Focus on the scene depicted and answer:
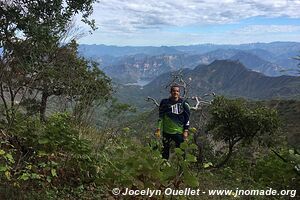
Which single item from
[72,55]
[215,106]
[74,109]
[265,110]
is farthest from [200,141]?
[72,55]

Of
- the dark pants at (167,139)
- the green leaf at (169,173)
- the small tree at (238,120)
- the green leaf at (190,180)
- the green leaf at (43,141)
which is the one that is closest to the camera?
the green leaf at (190,180)

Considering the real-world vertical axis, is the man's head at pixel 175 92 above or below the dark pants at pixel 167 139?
above

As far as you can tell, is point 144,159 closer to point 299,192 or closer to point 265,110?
point 299,192

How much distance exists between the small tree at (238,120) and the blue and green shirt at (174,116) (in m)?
11.5

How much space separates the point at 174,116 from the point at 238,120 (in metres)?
12.1

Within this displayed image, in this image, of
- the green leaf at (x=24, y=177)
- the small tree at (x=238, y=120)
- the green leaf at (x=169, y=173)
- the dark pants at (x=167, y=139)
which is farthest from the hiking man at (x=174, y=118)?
the small tree at (x=238, y=120)

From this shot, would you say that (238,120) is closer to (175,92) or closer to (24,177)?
(175,92)

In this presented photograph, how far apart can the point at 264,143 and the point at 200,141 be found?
6.25 m

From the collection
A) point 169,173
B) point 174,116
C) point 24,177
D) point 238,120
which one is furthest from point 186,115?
point 238,120

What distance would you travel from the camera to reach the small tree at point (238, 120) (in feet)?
64.6

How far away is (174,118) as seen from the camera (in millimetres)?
8641

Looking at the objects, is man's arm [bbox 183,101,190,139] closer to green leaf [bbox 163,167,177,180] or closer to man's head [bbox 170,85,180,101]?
man's head [bbox 170,85,180,101]

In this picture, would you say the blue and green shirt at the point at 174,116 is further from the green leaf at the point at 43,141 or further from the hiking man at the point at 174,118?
the green leaf at the point at 43,141

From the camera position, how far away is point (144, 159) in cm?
507
